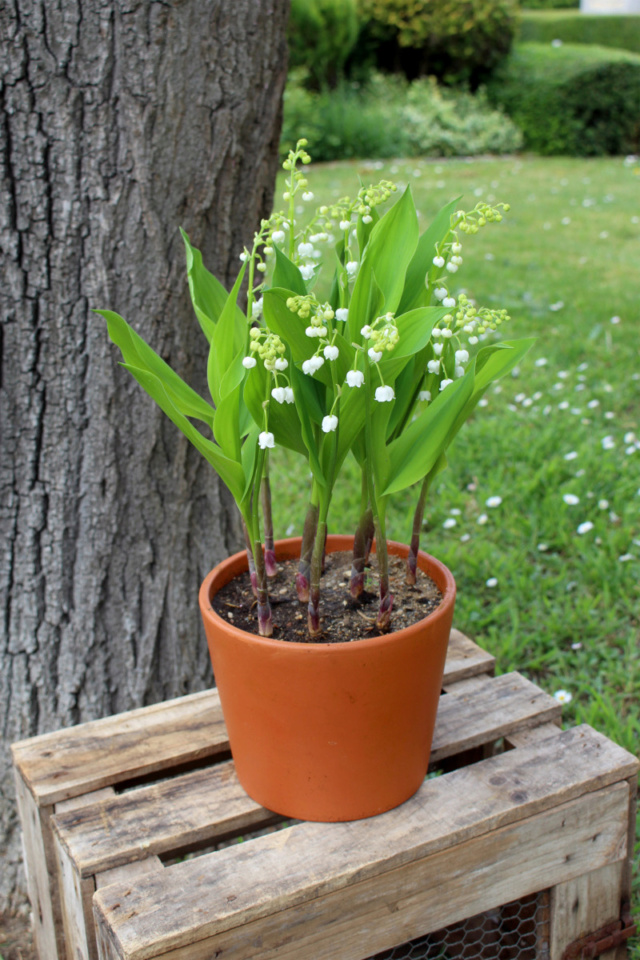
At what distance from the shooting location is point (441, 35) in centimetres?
915

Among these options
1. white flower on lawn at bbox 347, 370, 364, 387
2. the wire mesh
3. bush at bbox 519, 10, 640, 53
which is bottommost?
the wire mesh

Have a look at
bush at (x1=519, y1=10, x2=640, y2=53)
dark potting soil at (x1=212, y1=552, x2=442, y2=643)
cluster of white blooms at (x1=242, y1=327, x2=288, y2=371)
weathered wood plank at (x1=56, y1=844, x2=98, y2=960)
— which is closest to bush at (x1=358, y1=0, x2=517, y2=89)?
bush at (x1=519, y1=10, x2=640, y2=53)

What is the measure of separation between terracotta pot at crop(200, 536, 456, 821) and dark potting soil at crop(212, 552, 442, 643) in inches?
1.9

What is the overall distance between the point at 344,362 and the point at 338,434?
0.09 metres

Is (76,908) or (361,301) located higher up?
(361,301)

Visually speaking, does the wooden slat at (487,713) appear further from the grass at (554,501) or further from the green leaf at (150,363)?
the green leaf at (150,363)

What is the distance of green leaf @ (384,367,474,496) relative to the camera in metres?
0.89

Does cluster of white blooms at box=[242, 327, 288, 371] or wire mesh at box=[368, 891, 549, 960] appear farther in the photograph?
wire mesh at box=[368, 891, 549, 960]

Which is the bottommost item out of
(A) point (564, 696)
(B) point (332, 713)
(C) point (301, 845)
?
(A) point (564, 696)

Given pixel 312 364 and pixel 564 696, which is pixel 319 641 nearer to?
pixel 312 364

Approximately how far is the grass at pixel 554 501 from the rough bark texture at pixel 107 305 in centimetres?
54

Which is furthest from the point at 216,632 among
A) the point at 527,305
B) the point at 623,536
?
the point at 527,305

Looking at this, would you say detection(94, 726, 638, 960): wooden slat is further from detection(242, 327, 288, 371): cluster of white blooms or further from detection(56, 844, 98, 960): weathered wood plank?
detection(242, 327, 288, 371): cluster of white blooms

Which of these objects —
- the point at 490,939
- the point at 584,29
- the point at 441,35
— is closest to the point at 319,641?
the point at 490,939
